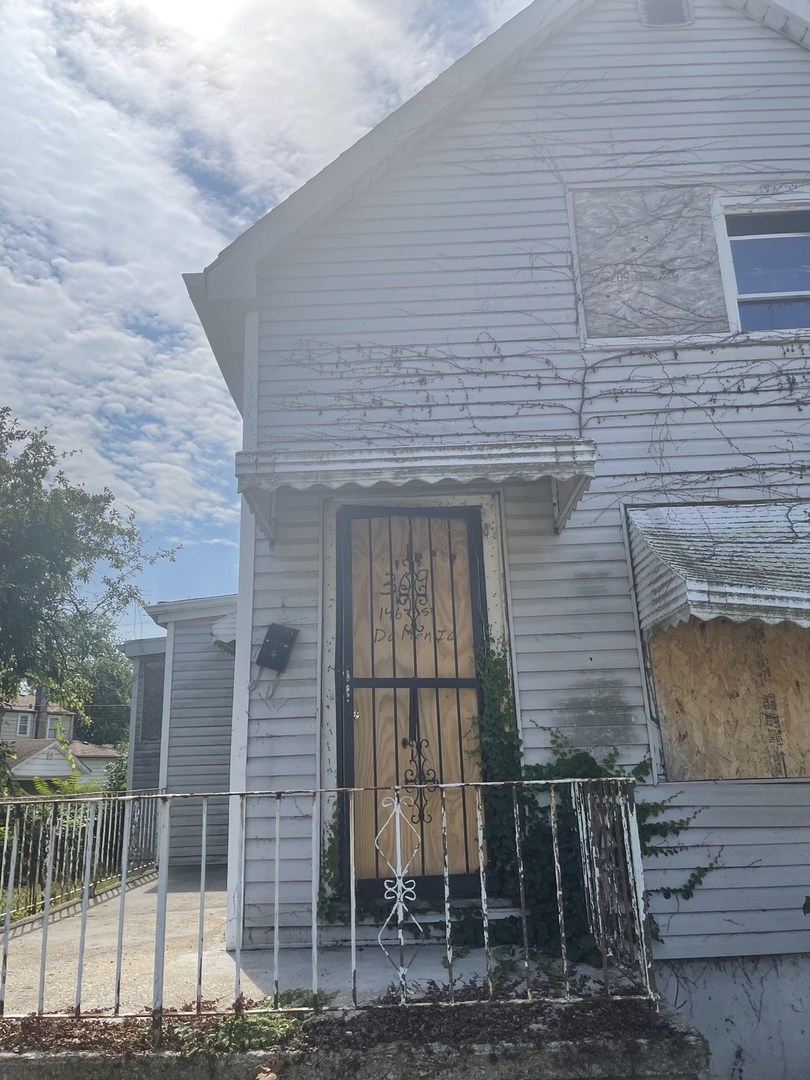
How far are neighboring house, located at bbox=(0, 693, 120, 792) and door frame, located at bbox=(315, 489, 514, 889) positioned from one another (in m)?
30.3

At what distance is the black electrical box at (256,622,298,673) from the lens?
5.39 meters

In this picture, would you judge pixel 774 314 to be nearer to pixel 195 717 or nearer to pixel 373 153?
pixel 373 153

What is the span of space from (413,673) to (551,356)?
8.64 ft

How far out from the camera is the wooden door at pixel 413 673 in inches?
207

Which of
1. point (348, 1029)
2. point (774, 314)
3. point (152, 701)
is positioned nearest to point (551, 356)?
point (774, 314)

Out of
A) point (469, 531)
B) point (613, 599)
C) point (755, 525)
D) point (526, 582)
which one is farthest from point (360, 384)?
point (755, 525)

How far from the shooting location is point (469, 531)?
5.87 meters

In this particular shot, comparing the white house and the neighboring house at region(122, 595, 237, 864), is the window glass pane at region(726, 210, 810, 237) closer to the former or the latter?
the white house

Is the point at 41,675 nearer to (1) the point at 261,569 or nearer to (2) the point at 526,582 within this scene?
(1) the point at 261,569

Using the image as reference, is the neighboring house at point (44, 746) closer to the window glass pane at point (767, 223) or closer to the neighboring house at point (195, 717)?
the neighboring house at point (195, 717)

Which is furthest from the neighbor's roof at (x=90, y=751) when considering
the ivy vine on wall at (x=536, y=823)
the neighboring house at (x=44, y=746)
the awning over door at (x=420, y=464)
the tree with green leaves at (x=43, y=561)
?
the awning over door at (x=420, y=464)

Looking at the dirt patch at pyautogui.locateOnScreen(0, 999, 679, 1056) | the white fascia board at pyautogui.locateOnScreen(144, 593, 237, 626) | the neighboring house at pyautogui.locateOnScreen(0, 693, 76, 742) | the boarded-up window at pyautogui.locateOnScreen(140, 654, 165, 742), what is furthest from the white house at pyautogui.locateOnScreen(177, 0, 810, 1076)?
the neighboring house at pyautogui.locateOnScreen(0, 693, 76, 742)

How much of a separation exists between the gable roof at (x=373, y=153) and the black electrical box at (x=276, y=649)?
260cm

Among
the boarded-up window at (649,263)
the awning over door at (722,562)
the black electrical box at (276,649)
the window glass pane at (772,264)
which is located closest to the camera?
the awning over door at (722,562)
